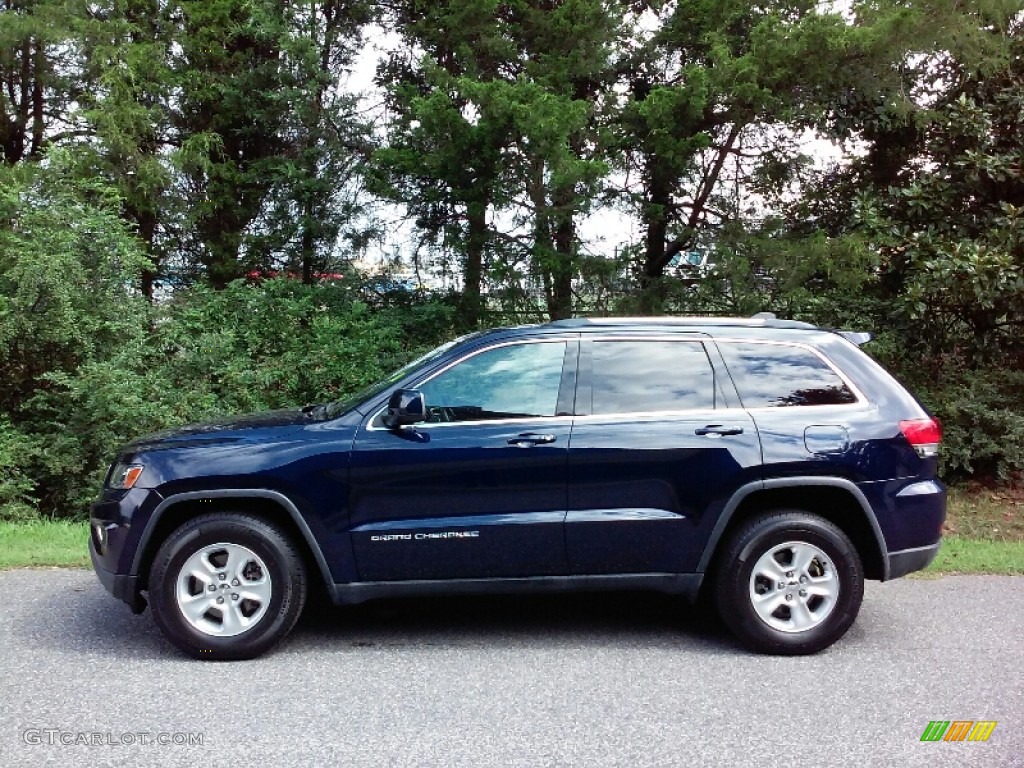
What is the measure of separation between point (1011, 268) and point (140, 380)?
9.62 m

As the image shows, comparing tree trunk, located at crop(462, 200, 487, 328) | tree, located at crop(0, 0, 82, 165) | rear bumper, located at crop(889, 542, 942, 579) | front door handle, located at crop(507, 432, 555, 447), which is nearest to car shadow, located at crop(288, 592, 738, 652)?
rear bumper, located at crop(889, 542, 942, 579)

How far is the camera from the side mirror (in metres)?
4.72

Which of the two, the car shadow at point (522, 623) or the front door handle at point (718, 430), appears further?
the car shadow at point (522, 623)

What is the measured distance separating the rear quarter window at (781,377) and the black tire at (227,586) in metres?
2.71

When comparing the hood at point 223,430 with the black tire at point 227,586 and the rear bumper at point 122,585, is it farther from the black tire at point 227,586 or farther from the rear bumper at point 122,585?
the rear bumper at point 122,585

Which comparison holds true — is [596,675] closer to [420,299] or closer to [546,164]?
[546,164]

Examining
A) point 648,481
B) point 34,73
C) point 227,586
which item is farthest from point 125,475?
point 34,73

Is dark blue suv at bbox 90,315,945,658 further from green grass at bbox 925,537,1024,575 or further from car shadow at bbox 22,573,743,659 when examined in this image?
green grass at bbox 925,537,1024,575

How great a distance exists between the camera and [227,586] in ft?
15.7

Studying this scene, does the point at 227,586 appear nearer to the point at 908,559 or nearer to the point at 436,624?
the point at 436,624

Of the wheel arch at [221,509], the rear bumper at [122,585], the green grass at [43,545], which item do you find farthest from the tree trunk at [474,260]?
the rear bumper at [122,585]

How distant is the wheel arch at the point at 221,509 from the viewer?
188 inches

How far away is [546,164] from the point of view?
995 cm

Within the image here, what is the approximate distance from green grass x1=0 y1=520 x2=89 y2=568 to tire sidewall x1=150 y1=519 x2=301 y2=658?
2.33 meters
